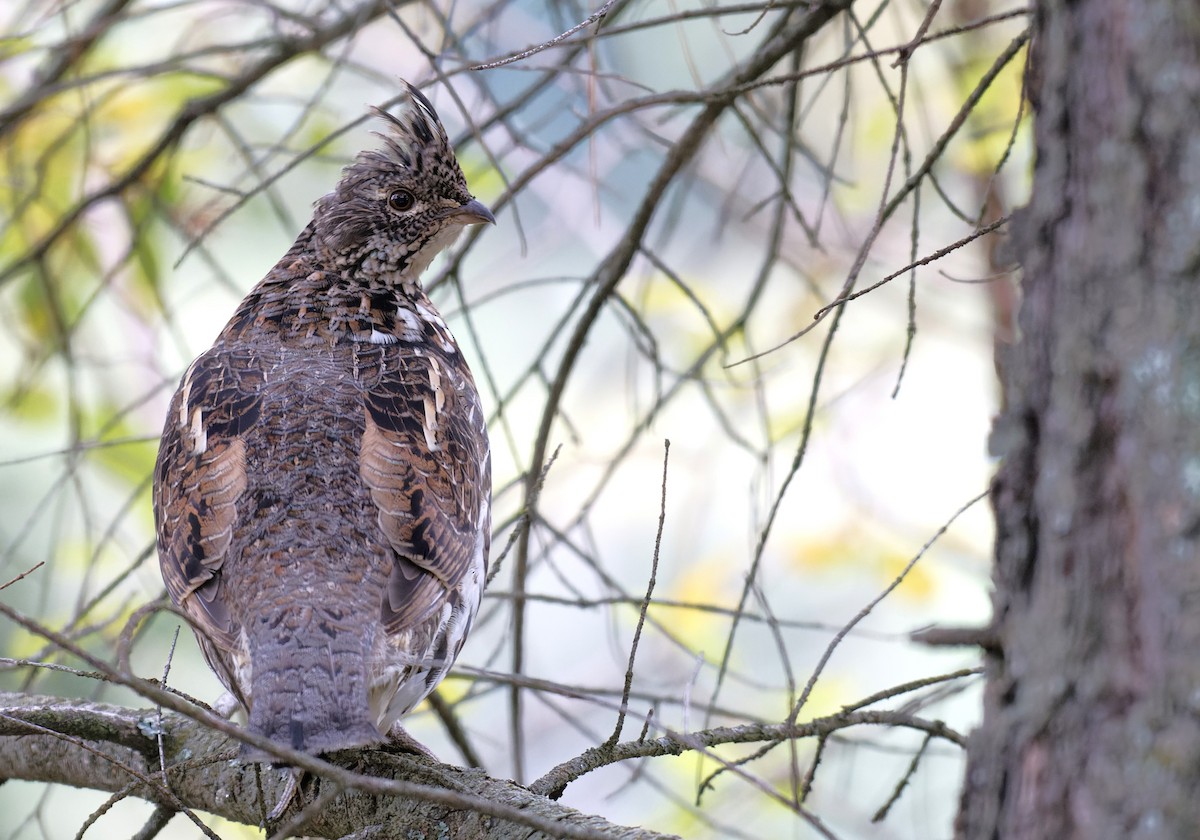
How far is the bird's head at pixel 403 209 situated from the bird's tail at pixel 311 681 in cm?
196

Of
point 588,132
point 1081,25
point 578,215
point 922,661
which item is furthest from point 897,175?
point 1081,25

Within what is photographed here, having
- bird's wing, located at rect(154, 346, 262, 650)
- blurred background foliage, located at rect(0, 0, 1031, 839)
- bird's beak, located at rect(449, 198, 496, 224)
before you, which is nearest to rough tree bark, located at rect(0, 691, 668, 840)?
blurred background foliage, located at rect(0, 0, 1031, 839)

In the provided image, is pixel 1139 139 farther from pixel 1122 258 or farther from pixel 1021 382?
pixel 1021 382

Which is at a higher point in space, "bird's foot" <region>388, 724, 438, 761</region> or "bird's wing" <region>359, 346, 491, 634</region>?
"bird's wing" <region>359, 346, 491, 634</region>

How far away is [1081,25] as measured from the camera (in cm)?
165

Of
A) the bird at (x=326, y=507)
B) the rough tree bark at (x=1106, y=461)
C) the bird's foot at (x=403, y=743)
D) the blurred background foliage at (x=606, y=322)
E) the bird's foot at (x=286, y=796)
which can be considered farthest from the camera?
the blurred background foliage at (x=606, y=322)

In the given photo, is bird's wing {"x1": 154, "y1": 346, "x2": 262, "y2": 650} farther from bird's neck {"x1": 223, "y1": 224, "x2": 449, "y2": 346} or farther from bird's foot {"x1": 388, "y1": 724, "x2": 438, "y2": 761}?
bird's foot {"x1": 388, "y1": 724, "x2": 438, "y2": 761}

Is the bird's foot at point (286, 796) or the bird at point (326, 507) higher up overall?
the bird at point (326, 507)

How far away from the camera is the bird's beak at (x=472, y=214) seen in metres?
4.89

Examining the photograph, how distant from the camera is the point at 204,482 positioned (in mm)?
3828

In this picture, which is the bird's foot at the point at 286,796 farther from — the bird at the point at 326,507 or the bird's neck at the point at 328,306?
the bird's neck at the point at 328,306

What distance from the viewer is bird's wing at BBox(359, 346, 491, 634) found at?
12.4ft

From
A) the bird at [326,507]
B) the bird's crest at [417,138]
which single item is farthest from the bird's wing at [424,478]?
the bird's crest at [417,138]

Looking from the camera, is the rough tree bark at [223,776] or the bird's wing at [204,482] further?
the bird's wing at [204,482]
